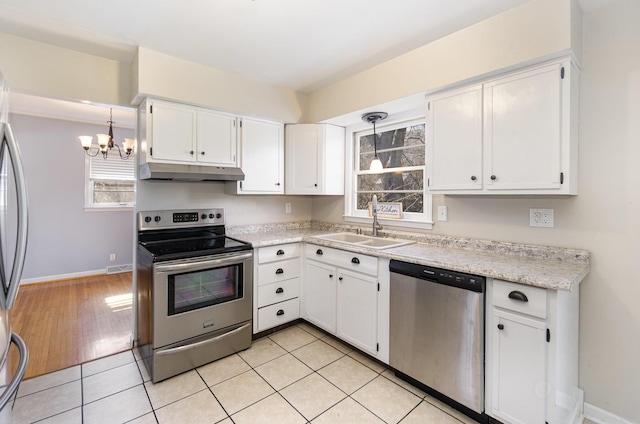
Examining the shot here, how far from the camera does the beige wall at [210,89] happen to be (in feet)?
7.64

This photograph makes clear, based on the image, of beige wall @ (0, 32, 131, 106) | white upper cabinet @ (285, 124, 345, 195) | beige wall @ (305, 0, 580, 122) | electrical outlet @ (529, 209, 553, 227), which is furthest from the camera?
white upper cabinet @ (285, 124, 345, 195)

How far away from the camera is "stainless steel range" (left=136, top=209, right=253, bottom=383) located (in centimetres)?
212

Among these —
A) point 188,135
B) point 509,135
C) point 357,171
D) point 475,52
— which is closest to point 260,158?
point 188,135

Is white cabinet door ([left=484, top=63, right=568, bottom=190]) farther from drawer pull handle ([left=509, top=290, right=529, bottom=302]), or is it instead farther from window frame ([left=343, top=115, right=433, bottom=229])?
window frame ([left=343, top=115, right=433, bottom=229])

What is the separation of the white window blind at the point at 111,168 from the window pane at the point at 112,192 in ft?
0.28

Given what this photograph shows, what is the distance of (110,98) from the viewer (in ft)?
8.11

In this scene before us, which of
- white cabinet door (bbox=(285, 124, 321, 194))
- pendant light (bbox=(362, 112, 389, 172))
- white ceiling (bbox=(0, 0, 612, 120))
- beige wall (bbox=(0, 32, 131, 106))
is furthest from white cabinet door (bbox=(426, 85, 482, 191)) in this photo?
beige wall (bbox=(0, 32, 131, 106))

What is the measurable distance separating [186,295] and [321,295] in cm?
115

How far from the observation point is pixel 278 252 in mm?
2795

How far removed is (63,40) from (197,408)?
2.74 metres

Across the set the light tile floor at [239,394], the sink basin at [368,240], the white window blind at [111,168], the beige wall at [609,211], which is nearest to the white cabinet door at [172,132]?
the sink basin at [368,240]

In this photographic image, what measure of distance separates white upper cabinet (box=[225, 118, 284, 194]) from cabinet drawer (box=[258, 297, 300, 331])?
1.14 meters

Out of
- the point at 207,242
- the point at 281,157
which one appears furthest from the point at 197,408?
the point at 281,157

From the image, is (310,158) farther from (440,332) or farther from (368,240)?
(440,332)
